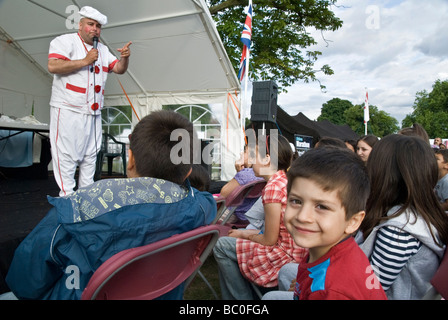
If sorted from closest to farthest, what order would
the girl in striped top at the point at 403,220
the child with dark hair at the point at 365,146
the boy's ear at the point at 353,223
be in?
the boy's ear at the point at 353,223, the girl in striped top at the point at 403,220, the child with dark hair at the point at 365,146

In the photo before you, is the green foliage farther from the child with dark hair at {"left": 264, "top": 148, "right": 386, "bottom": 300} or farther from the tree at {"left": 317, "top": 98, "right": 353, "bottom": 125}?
the child with dark hair at {"left": 264, "top": 148, "right": 386, "bottom": 300}

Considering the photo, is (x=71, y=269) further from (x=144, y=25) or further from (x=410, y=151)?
(x=144, y=25)

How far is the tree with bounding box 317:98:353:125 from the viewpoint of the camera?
51531mm

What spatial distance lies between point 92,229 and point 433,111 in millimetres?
51655

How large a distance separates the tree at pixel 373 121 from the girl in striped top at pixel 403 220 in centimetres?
4689

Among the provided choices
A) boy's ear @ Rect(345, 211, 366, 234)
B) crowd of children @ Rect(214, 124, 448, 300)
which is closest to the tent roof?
crowd of children @ Rect(214, 124, 448, 300)

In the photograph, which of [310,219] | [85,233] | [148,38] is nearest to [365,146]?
[310,219]

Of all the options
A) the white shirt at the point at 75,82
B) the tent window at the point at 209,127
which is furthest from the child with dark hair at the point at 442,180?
the tent window at the point at 209,127

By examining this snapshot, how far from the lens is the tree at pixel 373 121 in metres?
46.2

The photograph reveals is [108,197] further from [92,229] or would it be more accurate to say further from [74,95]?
[74,95]

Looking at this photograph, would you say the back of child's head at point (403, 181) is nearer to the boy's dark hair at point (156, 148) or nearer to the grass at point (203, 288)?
the boy's dark hair at point (156, 148)

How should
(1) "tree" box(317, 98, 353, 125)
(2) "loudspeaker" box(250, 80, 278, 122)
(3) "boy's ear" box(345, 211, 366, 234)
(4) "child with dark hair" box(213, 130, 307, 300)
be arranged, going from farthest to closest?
1. (1) "tree" box(317, 98, 353, 125)
2. (2) "loudspeaker" box(250, 80, 278, 122)
3. (4) "child with dark hair" box(213, 130, 307, 300)
4. (3) "boy's ear" box(345, 211, 366, 234)
